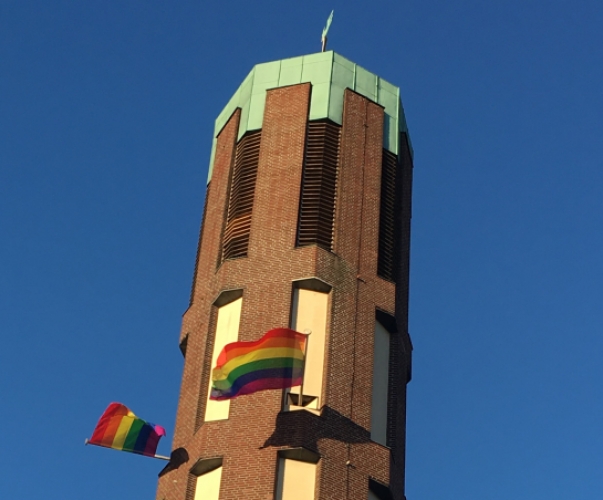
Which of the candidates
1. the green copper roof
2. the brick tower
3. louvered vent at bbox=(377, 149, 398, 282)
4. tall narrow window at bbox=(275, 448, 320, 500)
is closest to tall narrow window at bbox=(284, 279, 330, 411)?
the brick tower

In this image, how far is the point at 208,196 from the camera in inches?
1956

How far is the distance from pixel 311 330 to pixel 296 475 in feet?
16.6

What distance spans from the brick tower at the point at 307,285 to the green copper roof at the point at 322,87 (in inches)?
2.3

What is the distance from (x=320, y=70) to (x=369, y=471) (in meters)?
15.6

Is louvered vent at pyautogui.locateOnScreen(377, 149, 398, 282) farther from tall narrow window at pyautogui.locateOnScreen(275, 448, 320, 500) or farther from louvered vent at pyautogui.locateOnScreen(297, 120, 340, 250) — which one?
tall narrow window at pyautogui.locateOnScreen(275, 448, 320, 500)

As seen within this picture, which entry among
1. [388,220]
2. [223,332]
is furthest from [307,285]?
[388,220]

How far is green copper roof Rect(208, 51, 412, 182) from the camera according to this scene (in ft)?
159

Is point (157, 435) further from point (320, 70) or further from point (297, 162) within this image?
point (320, 70)

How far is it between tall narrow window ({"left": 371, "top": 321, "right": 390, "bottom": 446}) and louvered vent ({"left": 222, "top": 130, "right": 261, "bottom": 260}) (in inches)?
199

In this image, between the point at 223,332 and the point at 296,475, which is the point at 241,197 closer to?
the point at 223,332

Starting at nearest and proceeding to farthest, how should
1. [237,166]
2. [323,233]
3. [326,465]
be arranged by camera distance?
[326,465], [323,233], [237,166]

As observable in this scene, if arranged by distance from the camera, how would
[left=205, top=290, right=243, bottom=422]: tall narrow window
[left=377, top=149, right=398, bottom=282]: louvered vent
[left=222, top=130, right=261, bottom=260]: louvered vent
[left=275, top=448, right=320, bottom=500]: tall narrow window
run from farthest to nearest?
[left=377, top=149, right=398, bottom=282]: louvered vent, [left=222, top=130, right=261, bottom=260]: louvered vent, [left=205, top=290, right=243, bottom=422]: tall narrow window, [left=275, top=448, right=320, bottom=500]: tall narrow window

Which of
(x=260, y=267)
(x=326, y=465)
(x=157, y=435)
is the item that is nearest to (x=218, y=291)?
(x=260, y=267)

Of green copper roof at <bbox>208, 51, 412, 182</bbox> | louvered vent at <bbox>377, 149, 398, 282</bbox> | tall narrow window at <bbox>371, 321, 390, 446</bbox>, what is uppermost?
green copper roof at <bbox>208, 51, 412, 182</bbox>
